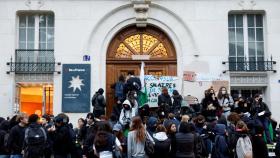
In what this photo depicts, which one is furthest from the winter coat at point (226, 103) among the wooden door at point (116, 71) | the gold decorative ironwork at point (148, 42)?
the gold decorative ironwork at point (148, 42)

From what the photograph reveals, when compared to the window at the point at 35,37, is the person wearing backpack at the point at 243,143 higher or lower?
lower

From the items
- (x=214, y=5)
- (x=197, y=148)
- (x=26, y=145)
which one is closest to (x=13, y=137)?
(x=26, y=145)

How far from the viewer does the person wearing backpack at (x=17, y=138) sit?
1201 centimetres

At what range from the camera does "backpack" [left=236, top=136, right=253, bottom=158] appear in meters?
11.1

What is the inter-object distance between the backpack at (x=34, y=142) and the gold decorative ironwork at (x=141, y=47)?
886 cm

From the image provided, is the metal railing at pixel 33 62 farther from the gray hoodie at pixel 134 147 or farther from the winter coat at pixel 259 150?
the winter coat at pixel 259 150

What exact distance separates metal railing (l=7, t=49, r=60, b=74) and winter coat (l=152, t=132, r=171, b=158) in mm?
9026

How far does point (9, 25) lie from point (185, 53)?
7398 mm

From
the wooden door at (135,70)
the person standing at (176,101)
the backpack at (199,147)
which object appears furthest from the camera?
the wooden door at (135,70)

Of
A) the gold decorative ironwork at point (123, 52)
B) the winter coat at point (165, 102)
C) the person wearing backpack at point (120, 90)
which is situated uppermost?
the gold decorative ironwork at point (123, 52)

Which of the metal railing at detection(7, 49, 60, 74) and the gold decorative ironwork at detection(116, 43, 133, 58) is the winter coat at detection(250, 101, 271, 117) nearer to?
the gold decorative ironwork at detection(116, 43, 133, 58)

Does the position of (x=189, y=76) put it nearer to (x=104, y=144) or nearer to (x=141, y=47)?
(x=141, y=47)

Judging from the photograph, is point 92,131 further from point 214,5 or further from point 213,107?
point 214,5

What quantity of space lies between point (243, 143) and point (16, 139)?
5672 millimetres
